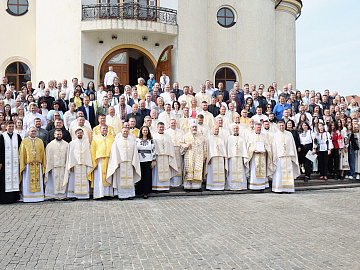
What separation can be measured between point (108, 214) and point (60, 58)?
1213cm

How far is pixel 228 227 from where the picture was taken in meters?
7.25

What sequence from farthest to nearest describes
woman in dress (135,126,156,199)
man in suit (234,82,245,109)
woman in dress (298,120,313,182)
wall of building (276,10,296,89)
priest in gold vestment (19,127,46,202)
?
wall of building (276,10,296,89)
man in suit (234,82,245,109)
woman in dress (298,120,313,182)
woman in dress (135,126,156,199)
priest in gold vestment (19,127,46,202)

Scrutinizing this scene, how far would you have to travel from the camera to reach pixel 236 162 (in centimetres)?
1160

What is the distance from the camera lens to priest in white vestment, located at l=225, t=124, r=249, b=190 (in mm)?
11570

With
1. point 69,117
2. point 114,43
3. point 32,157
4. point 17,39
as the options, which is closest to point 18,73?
point 17,39

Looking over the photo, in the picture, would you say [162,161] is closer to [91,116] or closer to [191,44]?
A: [91,116]

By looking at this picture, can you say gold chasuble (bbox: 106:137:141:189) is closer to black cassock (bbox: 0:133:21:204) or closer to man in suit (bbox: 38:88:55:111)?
black cassock (bbox: 0:133:21:204)

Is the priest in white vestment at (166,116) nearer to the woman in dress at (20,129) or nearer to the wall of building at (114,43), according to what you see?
the woman in dress at (20,129)

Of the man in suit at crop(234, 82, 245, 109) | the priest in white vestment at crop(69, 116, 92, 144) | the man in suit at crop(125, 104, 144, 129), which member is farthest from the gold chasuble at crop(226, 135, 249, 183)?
the priest in white vestment at crop(69, 116, 92, 144)

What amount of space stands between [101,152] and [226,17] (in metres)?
14.5

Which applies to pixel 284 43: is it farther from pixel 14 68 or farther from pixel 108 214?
pixel 108 214

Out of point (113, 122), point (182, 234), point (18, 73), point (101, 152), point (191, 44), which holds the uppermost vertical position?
point (191, 44)

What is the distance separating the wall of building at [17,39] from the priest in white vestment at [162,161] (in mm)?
11648

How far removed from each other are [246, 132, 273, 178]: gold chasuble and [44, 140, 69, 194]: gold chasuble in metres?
4.97
